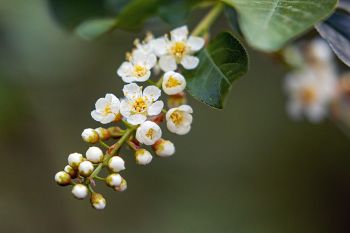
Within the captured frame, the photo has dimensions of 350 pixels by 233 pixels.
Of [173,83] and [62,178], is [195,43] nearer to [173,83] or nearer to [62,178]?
[173,83]

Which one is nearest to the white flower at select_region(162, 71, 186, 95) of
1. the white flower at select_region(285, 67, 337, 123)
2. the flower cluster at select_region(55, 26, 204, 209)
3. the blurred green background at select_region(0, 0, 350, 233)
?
the flower cluster at select_region(55, 26, 204, 209)

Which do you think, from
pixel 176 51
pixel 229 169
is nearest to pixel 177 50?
pixel 176 51

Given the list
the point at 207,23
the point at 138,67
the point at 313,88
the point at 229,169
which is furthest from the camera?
the point at 229,169

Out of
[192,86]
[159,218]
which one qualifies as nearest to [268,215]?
[159,218]

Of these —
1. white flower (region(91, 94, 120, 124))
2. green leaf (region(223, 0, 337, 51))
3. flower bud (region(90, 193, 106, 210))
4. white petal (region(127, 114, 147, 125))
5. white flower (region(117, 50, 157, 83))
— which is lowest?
flower bud (region(90, 193, 106, 210))

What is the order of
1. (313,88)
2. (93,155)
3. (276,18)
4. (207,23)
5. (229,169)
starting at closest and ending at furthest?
(276,18) → (93,155) → (207,23) → (313,88) → (229,169)

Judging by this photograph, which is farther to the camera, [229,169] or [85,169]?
[229,169]

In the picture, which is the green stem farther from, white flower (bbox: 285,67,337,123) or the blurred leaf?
white flower (bbox: 285,67,337,123)
